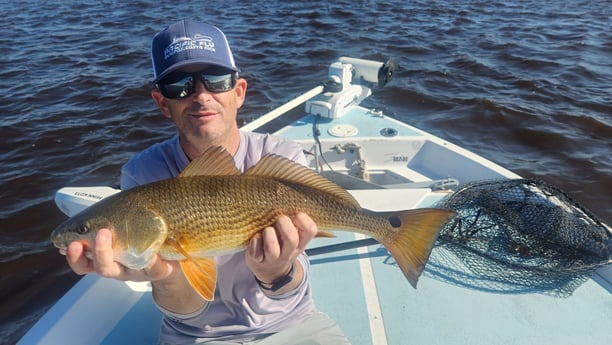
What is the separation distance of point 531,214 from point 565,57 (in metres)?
10.9

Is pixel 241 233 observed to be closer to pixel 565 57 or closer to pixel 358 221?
pixel 358 221

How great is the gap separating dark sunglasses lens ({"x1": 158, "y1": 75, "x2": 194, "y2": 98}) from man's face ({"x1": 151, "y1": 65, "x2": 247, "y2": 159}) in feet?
0.09

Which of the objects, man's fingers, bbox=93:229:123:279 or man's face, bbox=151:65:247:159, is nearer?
man's fingers, bbox=93:229:123:279

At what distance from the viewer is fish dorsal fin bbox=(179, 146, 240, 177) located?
2217 millimetres

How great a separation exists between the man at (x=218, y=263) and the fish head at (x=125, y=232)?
0.19 m

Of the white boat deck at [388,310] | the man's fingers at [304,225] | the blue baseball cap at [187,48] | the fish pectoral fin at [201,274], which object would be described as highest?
the blue baseball cap at [187,48]

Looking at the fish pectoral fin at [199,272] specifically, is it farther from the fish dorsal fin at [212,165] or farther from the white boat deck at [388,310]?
the white boat deck at [388,310]

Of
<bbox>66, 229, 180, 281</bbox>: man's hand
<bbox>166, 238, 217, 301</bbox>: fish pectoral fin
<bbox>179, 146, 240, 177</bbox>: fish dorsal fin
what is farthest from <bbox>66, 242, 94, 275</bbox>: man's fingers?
<bbox>179, 146, 240, 177</bbox>: fish dorsal fin

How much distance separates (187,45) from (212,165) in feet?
2.48

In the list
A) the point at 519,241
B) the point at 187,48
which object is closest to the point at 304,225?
the point at 187,48

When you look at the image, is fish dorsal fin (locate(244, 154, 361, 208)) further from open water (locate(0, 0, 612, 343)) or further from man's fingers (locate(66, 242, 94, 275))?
open water (locate(0, 0, 612, 343))

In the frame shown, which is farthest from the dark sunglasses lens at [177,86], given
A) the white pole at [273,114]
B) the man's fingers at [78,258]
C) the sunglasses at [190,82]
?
the white pole at [273,114]

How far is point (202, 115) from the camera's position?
249 cm

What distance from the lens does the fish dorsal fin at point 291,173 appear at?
226 centimetres
